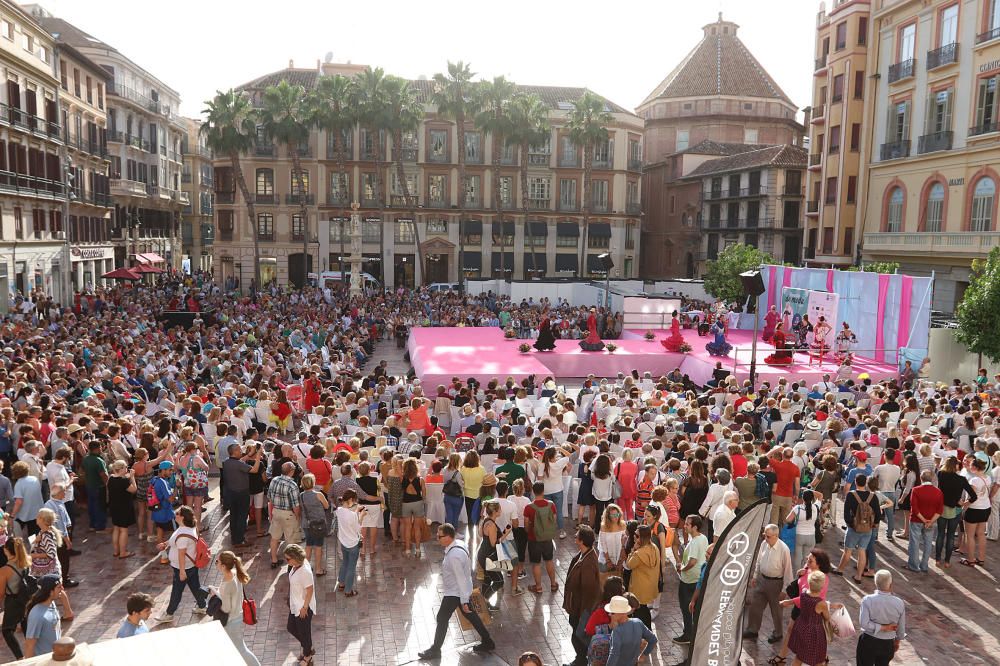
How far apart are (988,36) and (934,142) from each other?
4.92 m

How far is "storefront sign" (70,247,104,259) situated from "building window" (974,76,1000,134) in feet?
154

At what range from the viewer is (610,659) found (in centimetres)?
688

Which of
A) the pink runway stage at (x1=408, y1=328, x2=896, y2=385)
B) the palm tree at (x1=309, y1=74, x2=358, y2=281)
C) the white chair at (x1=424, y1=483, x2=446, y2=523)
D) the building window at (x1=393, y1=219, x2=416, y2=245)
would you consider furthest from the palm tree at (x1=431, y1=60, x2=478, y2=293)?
the white chair at (x1=424, y1=483, x2=446, y2=523)

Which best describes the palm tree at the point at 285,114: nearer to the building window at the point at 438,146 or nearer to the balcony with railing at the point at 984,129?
the building window at the point at 438,146

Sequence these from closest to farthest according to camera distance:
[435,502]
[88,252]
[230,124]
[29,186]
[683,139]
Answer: [435,502] < [29,186] < [88,252] < [230,124] < [683,139]

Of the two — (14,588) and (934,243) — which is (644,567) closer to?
(14,588)

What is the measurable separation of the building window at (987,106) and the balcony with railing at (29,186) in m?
43.1

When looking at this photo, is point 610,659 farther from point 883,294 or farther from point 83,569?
point 883,294

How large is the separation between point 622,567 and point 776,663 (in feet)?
6.31

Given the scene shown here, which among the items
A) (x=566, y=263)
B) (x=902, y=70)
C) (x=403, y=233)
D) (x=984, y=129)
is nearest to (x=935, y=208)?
(x=984, y=129)

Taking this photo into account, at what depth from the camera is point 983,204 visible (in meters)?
32.6

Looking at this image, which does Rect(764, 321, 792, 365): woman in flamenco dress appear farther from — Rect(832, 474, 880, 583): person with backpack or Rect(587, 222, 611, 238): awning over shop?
Rect(587, 222, 611, 238): awning over shop

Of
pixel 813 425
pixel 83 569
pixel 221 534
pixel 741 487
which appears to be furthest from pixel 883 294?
pixel 83 569

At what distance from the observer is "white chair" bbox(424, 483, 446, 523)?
38.8ft
